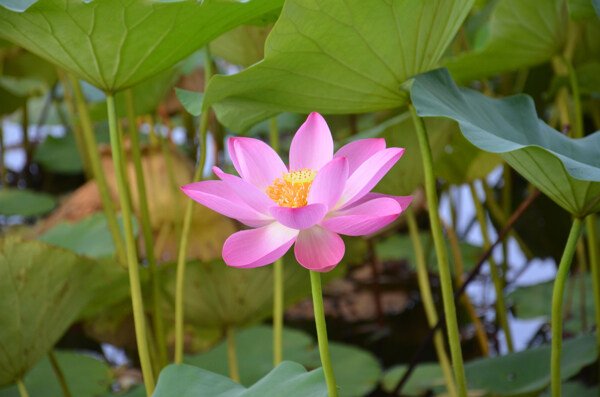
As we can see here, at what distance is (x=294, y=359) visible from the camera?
3.79 feet

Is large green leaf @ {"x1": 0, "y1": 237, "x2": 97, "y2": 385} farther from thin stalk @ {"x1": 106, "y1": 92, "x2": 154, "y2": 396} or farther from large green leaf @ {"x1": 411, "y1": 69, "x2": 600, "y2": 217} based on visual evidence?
large green leaf @ {"x1": 411, "y1": 69, "x2": 600, "y2": 217}

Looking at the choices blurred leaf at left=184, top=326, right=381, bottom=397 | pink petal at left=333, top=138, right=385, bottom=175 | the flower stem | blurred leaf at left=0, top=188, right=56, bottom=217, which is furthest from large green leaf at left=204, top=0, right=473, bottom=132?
blurred leaf at left=0, top=188, right=56, bottom=217

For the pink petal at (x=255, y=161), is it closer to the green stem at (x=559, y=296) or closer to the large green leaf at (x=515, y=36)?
the green stem at (x=559, y=296)

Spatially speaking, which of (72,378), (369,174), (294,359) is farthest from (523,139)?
(72,378)

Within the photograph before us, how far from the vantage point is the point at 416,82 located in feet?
1.61

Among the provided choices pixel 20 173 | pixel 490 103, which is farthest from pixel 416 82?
pixel 20 173

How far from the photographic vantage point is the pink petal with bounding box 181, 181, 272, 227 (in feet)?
1.26

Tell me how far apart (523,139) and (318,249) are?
0.30 metres

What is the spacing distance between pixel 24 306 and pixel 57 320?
0.05 meters

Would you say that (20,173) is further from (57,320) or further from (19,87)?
(57,320)

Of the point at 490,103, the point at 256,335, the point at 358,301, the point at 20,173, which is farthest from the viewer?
the point at 20,173

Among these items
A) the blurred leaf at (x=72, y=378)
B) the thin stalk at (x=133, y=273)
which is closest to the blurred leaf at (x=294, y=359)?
the blurred leaf at (x=72, y=378)

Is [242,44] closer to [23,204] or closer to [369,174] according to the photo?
[369,174]

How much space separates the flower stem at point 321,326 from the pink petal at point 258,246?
3 cm
